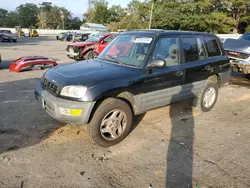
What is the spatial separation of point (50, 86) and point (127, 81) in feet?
4.17

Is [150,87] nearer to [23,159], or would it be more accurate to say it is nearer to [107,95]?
[107,95]

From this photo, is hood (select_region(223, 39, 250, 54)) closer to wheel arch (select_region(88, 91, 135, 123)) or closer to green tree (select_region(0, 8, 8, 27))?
wheel arch (select_region(88, 91, 135, 123))

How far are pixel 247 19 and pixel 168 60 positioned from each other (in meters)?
49.1

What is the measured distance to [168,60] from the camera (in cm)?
420

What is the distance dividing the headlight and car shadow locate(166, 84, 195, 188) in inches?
64.5

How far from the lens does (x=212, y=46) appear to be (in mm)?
5164

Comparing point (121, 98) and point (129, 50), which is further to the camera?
point (129, 50)

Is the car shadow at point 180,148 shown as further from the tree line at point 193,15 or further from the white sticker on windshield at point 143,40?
the tree line at point 193,15

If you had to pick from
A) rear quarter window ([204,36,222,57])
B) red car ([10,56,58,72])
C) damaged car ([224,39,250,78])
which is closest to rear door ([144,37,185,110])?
rear quarter window ([204,36,222,57])

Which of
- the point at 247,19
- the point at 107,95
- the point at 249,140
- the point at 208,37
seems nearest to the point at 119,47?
the point at 107,95

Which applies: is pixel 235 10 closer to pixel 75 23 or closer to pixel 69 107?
pixel 69 107

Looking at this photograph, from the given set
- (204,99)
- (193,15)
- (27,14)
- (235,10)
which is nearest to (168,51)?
(204,99)

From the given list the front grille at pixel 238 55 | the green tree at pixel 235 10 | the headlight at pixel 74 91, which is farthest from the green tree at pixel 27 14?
the headlight at pixel 74 91

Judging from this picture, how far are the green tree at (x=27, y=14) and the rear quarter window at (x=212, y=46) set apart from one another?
9444cm
